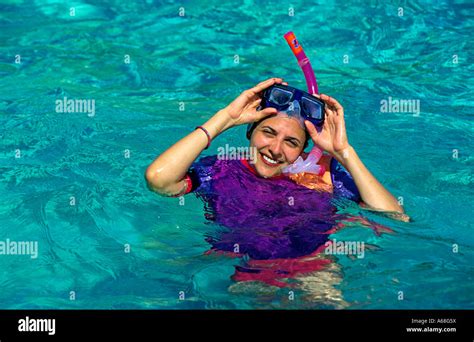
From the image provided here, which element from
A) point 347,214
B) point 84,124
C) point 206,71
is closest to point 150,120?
point 84,124

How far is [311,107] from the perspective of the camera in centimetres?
534

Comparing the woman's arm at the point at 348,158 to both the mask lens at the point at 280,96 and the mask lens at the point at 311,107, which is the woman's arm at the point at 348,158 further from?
the mask lens at the point at 280,96

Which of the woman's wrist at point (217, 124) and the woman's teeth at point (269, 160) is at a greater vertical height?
the woman's wrist at point (217, 124)

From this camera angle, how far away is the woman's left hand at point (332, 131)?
5301 mm

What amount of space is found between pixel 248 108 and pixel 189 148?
579 mm

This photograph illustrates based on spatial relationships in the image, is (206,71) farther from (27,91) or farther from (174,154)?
(174,154)

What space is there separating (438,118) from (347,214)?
8.80 ft

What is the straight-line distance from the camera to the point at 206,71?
8703 millimetres
